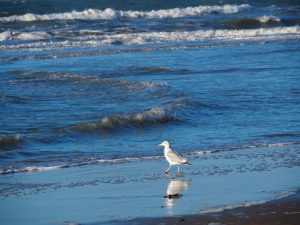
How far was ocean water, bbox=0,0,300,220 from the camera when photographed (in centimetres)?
1157

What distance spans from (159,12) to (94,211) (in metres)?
35.3

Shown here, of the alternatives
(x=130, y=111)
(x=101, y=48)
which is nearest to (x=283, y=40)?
(x=101, y=48)

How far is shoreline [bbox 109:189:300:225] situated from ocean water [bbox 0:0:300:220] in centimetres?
223

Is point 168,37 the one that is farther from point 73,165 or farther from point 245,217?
point 245,217

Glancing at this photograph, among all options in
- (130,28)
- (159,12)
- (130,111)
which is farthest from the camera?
(159,12)

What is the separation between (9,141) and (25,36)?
20396mm

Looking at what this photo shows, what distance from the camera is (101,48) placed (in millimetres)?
27062

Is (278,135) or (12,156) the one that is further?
(278,135)

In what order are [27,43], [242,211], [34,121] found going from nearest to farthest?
[242,211] < [34,121] < [27,43]

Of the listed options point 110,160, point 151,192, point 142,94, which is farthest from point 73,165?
point 142,94

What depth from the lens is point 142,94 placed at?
1645cm

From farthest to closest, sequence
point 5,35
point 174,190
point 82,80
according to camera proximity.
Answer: point 5,35 → point 82,80 → point 174,190

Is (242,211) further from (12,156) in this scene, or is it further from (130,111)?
(130,111)

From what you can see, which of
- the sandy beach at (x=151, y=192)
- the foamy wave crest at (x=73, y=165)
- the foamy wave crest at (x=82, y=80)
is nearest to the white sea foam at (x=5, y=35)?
the foamy wave crest at (x=82, y=80)
